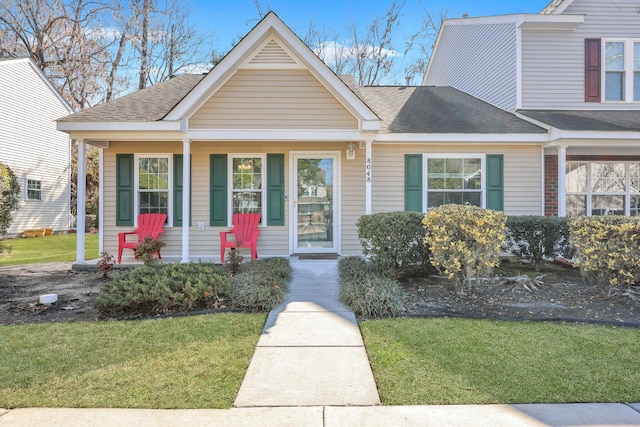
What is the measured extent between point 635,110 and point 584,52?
1838mm

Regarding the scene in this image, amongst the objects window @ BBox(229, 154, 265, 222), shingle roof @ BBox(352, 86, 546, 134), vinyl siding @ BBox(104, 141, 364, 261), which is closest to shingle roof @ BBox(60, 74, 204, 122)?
vinyl siding @ BBox(104, 141, 364, 261)

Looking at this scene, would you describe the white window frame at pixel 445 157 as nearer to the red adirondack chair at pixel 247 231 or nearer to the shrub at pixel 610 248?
the shrub at pixel 610 248

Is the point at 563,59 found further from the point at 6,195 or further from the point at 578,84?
the point at 6,195

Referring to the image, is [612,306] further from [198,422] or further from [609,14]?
[609,14]

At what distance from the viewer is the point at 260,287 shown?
16.5ft

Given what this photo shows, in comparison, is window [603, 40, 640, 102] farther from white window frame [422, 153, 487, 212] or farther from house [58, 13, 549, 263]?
white window frame [422, 153, 487, 212]

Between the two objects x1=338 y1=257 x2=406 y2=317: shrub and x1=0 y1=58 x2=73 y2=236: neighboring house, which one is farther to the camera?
x1=0 y1=58 x2=73 y2=236: neighboring house

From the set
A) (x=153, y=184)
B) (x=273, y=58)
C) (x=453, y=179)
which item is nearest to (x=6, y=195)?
(x=153, y=184)

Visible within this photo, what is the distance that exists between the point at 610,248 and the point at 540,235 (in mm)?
1691

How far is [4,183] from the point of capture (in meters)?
5.96

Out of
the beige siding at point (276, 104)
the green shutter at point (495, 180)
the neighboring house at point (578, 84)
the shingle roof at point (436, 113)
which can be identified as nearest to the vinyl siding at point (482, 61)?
the neighboring house at point (578, 84)

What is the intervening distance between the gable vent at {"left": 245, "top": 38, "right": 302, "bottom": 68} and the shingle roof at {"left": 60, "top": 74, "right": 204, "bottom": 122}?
1.96 meters

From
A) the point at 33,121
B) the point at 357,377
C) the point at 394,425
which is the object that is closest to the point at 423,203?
the point at 357,377

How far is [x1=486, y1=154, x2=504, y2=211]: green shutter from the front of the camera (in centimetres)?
819
